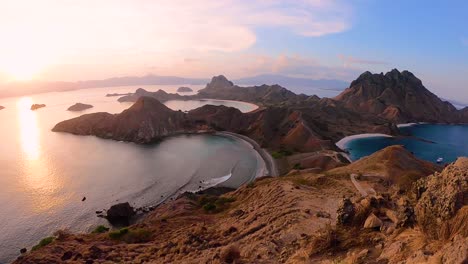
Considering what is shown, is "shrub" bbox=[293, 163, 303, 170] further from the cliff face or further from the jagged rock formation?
the cliff face

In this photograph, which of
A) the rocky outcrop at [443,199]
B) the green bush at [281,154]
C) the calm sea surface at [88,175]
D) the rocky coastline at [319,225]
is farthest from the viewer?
the green bush at [281,154]

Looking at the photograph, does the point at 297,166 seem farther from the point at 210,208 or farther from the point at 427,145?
the point at 427,145

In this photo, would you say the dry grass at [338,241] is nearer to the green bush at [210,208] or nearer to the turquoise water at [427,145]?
the green bush at [210,208]

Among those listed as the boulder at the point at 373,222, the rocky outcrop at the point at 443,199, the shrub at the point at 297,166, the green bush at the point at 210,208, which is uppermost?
the rocky outcrop at the point at 443,199

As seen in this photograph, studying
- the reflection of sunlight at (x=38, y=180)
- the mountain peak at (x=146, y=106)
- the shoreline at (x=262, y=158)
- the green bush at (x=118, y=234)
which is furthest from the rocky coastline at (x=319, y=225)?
the mountain peak at (x=146, y=106)

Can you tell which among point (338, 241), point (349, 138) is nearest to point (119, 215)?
point (338, 241)

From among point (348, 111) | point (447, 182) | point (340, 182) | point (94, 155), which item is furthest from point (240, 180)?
point (348, 111)

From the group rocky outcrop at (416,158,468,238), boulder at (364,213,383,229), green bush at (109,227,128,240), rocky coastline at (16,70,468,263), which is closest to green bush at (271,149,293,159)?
rocky coastline at (16,70,468,263)
